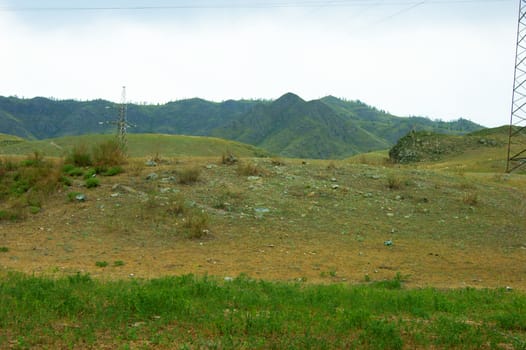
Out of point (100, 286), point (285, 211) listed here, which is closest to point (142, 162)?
point (285, 211)

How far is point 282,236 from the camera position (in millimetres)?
13023

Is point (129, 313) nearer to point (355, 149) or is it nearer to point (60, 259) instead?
point (60, 259)

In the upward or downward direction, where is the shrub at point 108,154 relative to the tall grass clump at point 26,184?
upward

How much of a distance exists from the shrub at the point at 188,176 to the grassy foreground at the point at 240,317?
28.9 ft

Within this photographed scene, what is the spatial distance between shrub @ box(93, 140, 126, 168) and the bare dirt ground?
1414 millimetres

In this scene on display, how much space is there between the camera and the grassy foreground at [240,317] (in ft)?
17.6

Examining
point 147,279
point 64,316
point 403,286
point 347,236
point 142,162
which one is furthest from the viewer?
point 142,162

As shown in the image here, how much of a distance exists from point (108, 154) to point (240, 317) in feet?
45.4

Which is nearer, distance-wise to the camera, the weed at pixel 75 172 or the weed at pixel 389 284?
the weed at pixel 389 284

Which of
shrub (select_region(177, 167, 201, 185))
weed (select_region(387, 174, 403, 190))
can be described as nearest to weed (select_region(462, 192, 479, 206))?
weed (select_region(387, 174, 403, 190))

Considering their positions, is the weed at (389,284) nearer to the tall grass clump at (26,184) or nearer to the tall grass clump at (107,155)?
the tall grass clump at (26,184)

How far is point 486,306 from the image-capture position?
7.35 metres

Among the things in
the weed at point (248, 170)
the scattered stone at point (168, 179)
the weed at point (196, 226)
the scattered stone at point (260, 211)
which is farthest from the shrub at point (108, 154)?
the scattered stone at point (260, 211)

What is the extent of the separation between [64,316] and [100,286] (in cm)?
136
